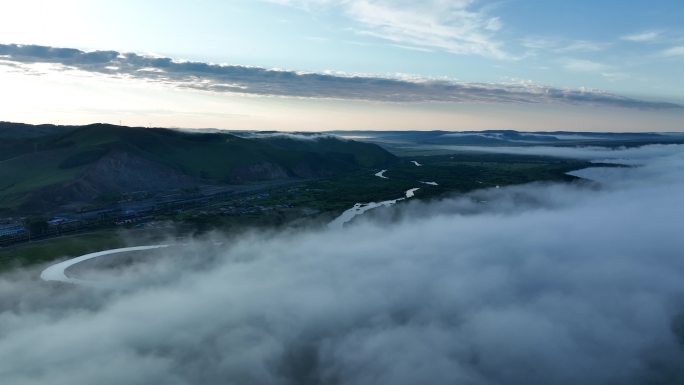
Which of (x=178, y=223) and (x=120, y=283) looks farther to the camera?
(x=178, y=223)

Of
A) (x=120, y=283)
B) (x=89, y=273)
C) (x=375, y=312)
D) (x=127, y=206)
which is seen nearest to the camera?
(x=375, y=312)

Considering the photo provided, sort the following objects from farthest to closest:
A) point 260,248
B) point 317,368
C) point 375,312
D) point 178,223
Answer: point 178,223
point 260,248
point 375,312
point 317,368

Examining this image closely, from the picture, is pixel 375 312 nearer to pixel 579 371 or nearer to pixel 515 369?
pixel 515 369

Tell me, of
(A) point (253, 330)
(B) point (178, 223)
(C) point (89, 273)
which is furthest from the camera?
(B) point (178, 223)

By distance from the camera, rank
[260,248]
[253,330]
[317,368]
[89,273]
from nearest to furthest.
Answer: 1. [317,368]
2. [253,330]
3. [89,273]
4. [260,248]

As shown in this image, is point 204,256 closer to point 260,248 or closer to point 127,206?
point 260,248

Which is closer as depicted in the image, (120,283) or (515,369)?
(515,369)

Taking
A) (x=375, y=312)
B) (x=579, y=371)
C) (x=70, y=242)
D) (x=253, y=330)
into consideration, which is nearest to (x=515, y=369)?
(x=579, y=371)

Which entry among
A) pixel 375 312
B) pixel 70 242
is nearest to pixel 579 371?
pixel 375 312
